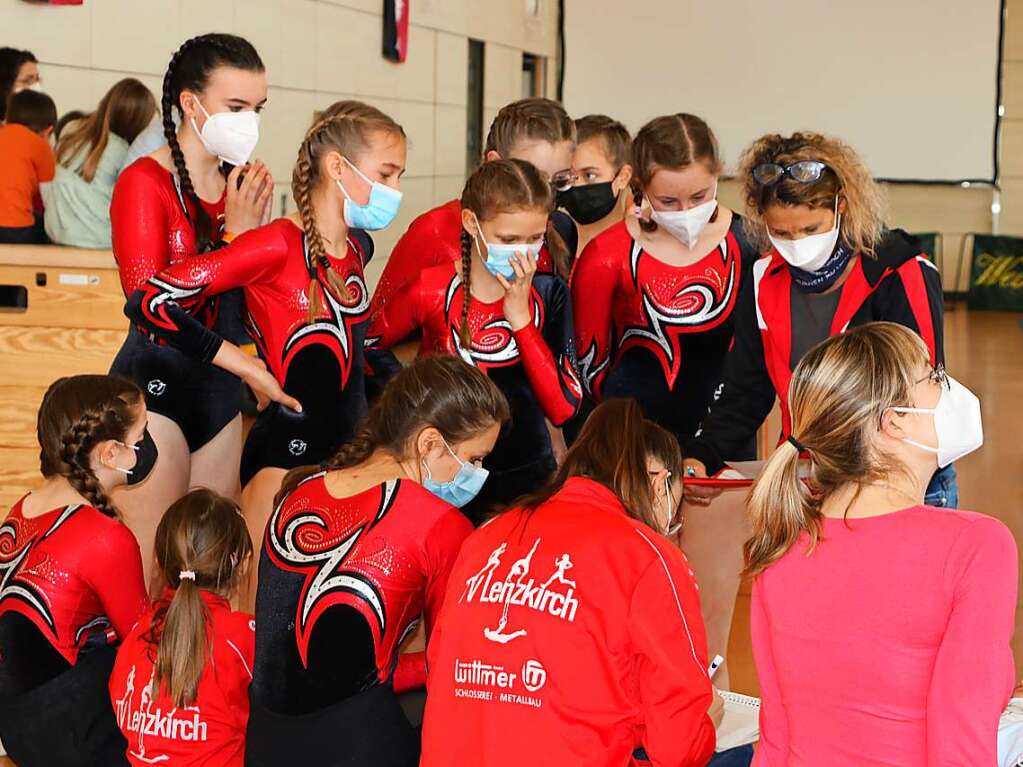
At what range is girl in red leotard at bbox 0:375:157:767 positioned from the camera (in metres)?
2.78

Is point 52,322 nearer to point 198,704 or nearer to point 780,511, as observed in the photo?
point 198,704

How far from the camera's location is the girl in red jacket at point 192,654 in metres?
2.62

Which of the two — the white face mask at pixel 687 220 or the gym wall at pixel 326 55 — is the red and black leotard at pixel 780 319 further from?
the gym wall at pixel 326 55

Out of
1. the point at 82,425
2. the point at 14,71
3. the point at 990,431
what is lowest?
the point at 990,431

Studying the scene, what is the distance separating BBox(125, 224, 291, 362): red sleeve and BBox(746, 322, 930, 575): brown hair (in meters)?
1.44

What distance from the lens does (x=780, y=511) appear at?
1.88 m

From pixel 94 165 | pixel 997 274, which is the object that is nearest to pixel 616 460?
pixel 94 165

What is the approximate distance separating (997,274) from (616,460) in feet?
39.6

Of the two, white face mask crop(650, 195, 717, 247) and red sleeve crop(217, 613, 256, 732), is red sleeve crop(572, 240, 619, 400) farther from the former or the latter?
red sleeve crop(217, 613, 256, 732)

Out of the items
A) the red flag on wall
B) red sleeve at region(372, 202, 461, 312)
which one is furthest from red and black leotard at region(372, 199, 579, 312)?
the red flag on wall

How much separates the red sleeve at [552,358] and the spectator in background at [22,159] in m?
3.22

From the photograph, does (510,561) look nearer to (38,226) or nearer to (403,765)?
(403,765)

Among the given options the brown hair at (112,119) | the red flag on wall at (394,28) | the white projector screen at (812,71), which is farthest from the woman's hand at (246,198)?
the white projector screen at (812,71)

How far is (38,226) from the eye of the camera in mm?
5883
